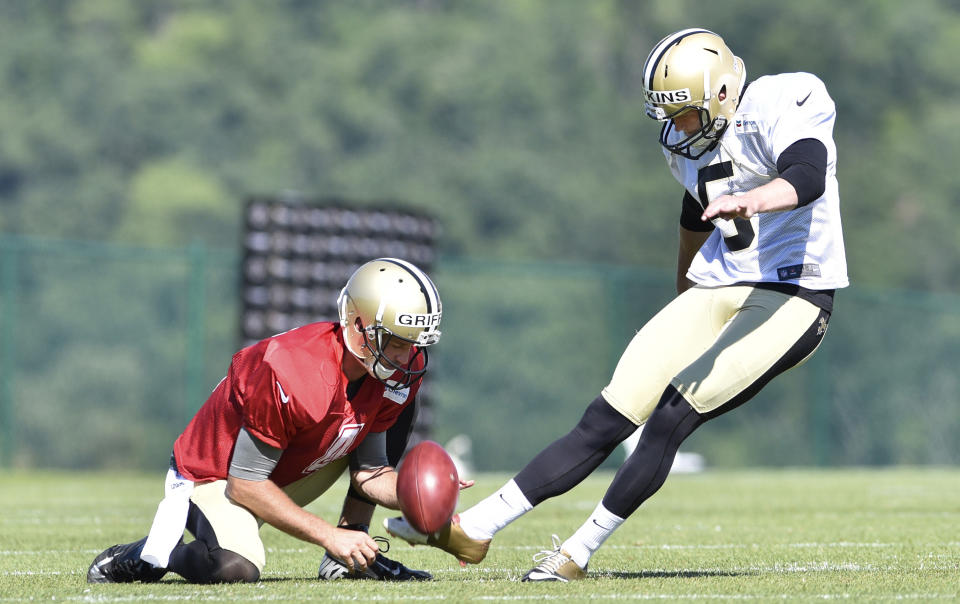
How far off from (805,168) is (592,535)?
52.3 inches

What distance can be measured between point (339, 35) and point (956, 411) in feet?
96.2

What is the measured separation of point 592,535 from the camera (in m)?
5.04

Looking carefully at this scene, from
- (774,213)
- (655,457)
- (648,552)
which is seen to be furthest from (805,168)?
(648,552)

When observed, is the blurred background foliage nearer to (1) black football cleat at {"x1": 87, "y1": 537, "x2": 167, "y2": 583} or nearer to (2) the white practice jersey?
(2) the white practice jersey

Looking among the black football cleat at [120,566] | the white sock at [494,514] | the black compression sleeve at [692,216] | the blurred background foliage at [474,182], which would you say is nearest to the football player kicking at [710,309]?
the white sock at [494,514]

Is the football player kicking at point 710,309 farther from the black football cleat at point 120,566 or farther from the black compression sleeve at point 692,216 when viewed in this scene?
the black football cleat at point 120,566

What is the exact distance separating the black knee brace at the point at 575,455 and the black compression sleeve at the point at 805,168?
926mm

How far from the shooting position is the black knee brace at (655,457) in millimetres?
4992

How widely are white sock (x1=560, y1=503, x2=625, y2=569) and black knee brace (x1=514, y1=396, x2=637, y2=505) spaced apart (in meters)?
0.13

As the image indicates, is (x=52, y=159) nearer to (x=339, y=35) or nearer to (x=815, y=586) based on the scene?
(x=339, y=35)

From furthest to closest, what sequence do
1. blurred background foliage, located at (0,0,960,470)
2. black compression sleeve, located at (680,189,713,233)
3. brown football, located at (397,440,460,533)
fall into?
blurred background foliage, located at (0,0,960,470)
black compression sleeve, located at (680,189,713,233)
brown football, located at (397,440,460,533)

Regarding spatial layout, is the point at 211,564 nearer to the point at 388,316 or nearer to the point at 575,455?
the point at 388,316

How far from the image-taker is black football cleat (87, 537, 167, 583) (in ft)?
17.1

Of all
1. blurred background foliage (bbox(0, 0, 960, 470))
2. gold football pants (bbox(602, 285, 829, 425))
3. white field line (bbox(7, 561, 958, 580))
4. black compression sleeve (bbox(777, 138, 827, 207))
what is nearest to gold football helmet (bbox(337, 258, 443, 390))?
gold football pants (bbox(602, 285, 829, 425))
